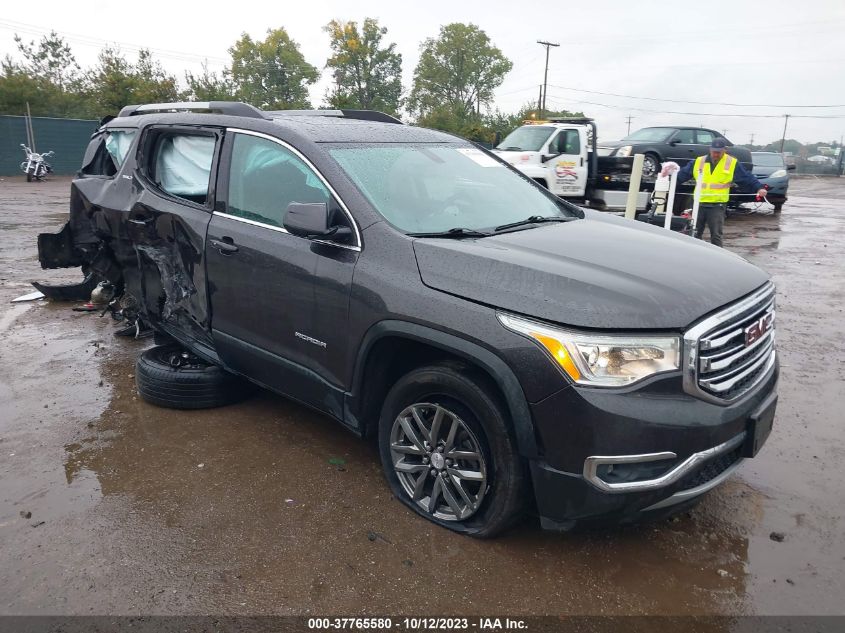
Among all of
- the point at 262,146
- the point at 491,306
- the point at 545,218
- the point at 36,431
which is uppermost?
the point at 262,146

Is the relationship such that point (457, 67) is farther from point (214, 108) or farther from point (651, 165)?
point (214, 108)

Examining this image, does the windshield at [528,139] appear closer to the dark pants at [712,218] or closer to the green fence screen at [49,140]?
the dark pants at [712,218]

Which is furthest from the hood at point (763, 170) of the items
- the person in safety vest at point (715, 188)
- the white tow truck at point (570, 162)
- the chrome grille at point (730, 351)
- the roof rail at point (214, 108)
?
the roof rail at point (214, 108)

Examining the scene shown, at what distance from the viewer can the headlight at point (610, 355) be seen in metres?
2.49

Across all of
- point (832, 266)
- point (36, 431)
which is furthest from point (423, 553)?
point (832, 266)

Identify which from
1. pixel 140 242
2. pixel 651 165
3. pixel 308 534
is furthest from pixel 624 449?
pixel 651 165

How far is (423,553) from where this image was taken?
2.92 metres

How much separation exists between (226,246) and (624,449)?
2.55m

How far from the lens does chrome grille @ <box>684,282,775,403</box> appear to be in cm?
254

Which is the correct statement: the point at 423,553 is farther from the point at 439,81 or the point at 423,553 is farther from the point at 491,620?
the point at 439,81

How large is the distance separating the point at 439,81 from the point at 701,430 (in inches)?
3621

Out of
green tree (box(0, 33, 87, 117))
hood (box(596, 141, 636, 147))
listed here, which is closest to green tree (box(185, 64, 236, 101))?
green tree (box(0, 33, 87, 117))

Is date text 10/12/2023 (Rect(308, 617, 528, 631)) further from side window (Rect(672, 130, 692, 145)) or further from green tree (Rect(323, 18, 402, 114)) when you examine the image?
green tree (Rect(323, 18, 402, 114))

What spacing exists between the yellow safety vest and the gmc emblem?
736cm
